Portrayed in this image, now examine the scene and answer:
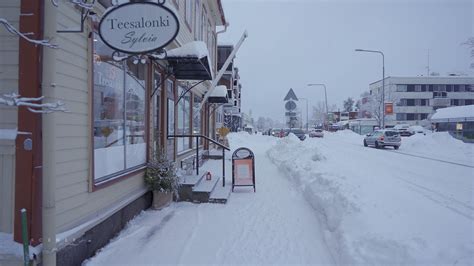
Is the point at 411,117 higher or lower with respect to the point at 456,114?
higher

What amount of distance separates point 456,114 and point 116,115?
A: 52690 millimetres

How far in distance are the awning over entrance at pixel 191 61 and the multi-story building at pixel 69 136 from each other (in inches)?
40.7

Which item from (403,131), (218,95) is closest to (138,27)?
(218,95)

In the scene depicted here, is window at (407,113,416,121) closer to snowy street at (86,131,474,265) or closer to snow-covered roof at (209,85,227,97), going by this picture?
snow-covered roof at (209,85,227,97)

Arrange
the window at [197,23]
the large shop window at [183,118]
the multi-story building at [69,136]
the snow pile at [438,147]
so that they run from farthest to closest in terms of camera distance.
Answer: the snow pile at [438,147] < the window at [197,23] < the large shop window at [183,118] < the multi-story building at [69,136]

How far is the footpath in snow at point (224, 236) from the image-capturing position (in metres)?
4.95

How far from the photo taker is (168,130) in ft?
32.8

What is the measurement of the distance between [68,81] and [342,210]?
14.5 feet

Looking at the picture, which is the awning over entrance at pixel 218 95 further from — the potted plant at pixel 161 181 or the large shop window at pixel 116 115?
the potted plant at pixel 161 181

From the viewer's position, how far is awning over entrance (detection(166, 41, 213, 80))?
25.1 feet

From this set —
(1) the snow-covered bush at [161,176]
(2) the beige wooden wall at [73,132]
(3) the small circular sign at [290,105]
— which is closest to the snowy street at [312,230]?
(1) the snow-covered bush at [161,176]

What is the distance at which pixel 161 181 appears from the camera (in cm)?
752

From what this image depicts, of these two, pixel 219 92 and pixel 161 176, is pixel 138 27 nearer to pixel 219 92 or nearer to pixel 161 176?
pixel 161 176

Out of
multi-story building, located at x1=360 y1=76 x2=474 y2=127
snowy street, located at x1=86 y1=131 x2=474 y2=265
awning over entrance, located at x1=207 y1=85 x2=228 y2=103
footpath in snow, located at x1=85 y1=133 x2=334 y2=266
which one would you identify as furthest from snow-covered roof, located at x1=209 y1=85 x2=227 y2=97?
multi-story building, located at x1=360 y1=76 x2=474 y2=127
